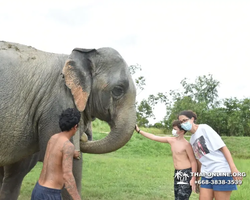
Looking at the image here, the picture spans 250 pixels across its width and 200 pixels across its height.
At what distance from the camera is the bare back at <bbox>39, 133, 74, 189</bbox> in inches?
117

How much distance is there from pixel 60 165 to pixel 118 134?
115 centimetres

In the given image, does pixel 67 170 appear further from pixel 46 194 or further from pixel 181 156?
pixel 181 156

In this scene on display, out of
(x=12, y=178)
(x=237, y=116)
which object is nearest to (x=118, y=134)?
(x=12, y=178)

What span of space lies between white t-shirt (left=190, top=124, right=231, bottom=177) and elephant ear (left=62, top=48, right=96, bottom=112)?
137 centimetres

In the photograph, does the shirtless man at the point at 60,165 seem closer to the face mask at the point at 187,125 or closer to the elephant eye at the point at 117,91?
the elephant eye at the point at 117,91

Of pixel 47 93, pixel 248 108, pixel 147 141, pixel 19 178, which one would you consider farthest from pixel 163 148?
Answer: pixel 248 108

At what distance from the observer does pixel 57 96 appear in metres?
4.04

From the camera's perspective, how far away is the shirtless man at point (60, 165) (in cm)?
296

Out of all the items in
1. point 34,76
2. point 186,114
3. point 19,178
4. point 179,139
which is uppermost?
point 34,76

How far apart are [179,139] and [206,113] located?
29.7m

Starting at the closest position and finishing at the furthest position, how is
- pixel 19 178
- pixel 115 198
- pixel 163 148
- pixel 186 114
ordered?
pixel 186 114 < pixel 19 178 < pixel 115 198 < pixel 163 148

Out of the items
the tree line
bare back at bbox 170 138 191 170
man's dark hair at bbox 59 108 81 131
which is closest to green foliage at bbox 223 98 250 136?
the tree line

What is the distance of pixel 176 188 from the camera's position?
14.8 ft

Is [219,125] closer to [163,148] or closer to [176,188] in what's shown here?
[163,148]
